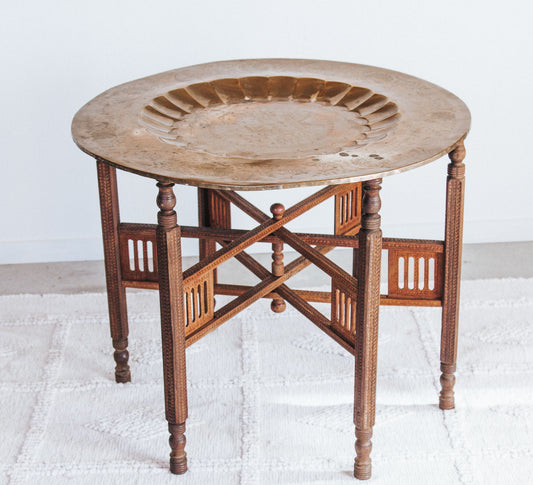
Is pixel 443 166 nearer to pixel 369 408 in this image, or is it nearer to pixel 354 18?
pixel 354 18

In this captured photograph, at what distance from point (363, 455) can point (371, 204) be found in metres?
0.62

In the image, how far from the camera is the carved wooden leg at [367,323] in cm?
194

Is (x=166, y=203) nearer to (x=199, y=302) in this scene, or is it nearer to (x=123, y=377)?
(x=199, y=302)

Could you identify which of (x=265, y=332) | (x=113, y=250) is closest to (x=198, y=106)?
(x=113, y=250)

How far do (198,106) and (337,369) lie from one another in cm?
84

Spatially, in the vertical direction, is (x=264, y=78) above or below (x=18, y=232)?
above

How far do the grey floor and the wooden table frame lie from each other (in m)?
0.65

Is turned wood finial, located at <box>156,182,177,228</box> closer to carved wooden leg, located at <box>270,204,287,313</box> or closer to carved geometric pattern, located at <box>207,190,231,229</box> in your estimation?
carved wooden leg, located at <box>270,204,287,313</box>

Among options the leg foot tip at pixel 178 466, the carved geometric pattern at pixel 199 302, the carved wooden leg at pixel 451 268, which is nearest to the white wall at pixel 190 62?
the carved wooden leg at pixel 451 268

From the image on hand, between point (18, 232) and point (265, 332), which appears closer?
point (265, 332)

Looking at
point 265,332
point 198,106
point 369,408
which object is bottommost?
point 265,332

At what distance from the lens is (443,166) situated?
3.34 meters

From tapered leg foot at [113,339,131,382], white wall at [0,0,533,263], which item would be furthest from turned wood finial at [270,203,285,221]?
white wall at [0,0,533,263]

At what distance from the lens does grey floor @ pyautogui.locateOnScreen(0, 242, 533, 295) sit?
3.18 m
